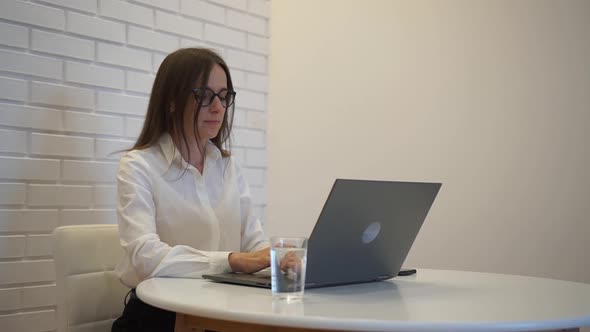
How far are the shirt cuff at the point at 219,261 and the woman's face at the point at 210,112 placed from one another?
0.47m

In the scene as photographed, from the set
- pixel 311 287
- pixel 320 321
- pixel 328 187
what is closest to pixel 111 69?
pixel 328 187

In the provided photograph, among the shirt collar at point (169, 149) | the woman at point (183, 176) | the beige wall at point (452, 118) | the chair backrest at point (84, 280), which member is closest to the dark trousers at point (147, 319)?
the woman at point (183, 176)

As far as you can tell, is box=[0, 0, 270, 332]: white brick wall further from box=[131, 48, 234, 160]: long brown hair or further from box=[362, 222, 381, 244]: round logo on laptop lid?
box=[362, 222, 381, 244]: round logo on laptop lid

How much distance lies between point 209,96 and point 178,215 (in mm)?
344

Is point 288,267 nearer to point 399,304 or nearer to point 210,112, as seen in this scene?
point 399,304

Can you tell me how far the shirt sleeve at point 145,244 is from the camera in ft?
5.69

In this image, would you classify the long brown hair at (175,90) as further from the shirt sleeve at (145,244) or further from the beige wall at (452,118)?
the beige wall at (452,118)

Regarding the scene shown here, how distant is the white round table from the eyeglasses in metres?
0.59

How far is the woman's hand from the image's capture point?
1703mm

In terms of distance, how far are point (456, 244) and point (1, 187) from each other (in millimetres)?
1805

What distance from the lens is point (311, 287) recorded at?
1.54 metres

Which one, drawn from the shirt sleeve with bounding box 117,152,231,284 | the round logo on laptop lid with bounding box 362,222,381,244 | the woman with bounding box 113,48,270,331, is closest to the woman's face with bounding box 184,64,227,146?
the woman with bounding box 113,48,270,331

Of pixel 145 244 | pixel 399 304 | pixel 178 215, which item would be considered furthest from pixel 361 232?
pixel 178 215

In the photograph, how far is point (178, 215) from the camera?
206 centimetres
